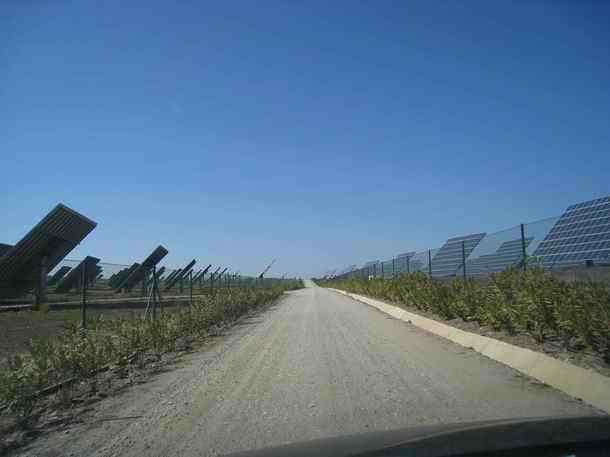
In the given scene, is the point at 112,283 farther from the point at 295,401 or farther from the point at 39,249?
the point at 295,401

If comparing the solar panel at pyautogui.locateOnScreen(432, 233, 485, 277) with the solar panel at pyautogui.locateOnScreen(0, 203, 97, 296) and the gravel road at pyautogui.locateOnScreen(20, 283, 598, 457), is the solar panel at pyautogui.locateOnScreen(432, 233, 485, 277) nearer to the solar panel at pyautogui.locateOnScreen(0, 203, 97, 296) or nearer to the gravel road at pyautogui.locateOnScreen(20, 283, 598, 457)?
the gravel road at pyautogui.locateOnScreen(20, 283, 598, 457)

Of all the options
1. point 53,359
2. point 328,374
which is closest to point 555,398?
point 328,374

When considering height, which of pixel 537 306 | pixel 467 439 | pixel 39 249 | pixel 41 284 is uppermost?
pixel 39 249

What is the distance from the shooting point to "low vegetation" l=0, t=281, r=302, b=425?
21.4 feet

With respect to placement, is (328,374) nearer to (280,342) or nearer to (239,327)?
(280,342)

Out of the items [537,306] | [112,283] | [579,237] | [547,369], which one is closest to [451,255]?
[579,237]

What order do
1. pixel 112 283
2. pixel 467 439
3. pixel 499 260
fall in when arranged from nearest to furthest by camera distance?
pixel 467 439 → pixel 499 260 → pixel 112 283

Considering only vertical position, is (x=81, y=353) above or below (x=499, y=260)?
below

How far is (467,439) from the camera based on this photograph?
351cm

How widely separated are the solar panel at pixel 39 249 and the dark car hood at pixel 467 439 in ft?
73.7

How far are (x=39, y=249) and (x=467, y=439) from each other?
24522 mm

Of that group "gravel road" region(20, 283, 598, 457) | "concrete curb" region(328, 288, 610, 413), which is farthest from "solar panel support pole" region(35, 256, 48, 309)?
"concrete curb" region(328, 288, 610, 413)

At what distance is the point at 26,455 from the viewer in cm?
534

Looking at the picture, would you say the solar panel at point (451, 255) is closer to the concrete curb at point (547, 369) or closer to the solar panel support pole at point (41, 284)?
the concrete curb at point (547, 369)
